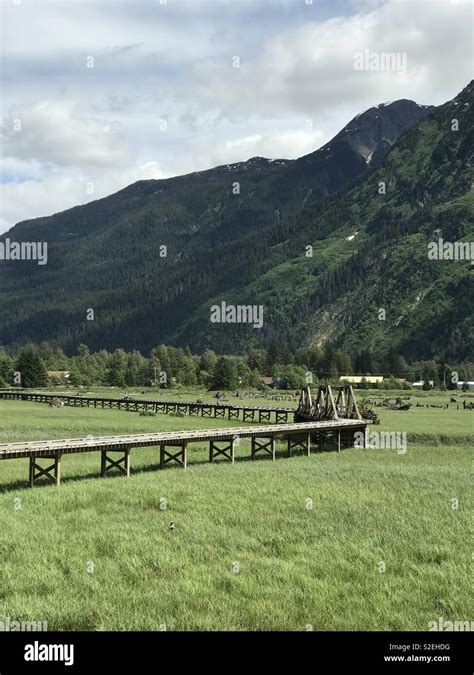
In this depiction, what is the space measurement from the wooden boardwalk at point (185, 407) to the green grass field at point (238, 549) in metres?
38.1

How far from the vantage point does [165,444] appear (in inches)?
1785

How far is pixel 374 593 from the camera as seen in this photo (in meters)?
19.8

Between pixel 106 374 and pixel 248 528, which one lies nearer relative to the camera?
pixel 248 528

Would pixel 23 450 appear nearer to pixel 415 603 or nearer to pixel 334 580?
pixel 334 580

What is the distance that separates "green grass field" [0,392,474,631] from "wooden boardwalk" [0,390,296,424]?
38101 millimetres

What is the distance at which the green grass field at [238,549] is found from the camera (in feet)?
61.1

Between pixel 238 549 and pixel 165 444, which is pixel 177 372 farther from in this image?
pixel 238 549

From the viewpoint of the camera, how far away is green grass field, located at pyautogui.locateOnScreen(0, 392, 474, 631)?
61.1 feet

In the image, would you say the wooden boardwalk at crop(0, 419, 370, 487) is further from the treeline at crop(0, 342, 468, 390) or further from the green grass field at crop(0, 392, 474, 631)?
the treeline at crop(0, 342, 468, 390)

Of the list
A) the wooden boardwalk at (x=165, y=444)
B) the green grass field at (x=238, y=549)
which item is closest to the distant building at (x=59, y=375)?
the wooden boardwalk at (x=165, y=444)
